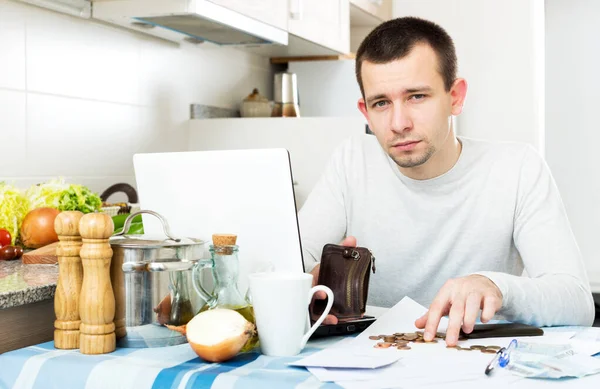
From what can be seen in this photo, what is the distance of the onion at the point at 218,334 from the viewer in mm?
979

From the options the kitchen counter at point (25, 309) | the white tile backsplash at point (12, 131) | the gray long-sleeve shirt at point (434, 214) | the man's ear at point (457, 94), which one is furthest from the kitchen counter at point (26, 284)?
the man's ear at point (457, 94)

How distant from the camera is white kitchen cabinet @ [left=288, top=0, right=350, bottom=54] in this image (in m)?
2.71

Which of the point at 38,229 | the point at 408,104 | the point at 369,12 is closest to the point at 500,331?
the point at 408,104

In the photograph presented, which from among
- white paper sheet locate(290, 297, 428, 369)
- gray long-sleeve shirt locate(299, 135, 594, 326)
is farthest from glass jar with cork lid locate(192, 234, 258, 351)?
gray long-sleeve shirt locate(299, 135, 594, 326)

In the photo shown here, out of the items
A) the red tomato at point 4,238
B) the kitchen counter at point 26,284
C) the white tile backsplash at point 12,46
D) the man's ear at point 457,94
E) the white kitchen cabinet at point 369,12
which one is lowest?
the kitchen counter at point 26,284

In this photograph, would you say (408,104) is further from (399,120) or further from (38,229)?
(38,229)

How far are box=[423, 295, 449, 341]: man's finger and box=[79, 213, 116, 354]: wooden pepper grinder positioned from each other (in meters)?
0.45

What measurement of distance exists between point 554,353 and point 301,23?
1.98 metres

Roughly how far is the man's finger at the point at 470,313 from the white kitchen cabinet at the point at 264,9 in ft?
4.40

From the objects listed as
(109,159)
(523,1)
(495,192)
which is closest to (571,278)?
(495,192)

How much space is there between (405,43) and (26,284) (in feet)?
2.84

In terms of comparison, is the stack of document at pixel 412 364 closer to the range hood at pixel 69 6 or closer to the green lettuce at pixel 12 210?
the green lettuce at pixel 12 210

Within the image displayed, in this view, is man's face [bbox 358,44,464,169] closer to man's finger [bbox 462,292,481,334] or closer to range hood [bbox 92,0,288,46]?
man's finger [bbox 462,292,481,334]

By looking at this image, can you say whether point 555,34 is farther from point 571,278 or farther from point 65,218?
point 65,218
